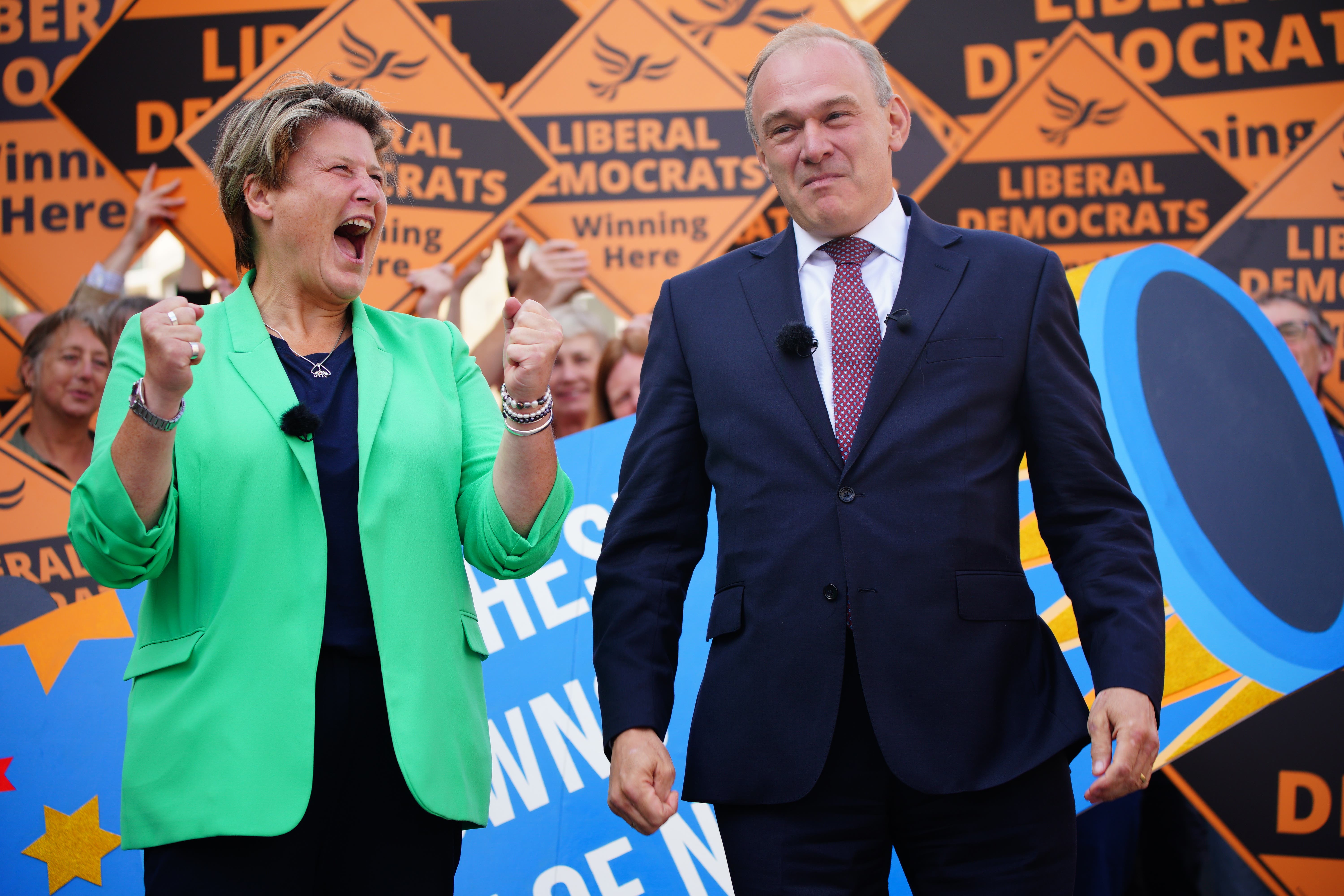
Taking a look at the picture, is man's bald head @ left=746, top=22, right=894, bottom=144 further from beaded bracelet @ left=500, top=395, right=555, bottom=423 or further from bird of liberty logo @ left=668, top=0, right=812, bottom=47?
bird of liberty logo @ left=668, top=0, right=812, bottom=47

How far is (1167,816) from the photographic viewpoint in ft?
10.2

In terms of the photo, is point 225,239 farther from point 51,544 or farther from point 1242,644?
point 1242,644

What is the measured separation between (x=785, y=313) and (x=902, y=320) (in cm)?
17

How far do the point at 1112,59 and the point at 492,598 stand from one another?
2754mm

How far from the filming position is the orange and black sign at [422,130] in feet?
12.2

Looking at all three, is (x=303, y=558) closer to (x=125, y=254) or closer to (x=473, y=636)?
(x=473, y=636)

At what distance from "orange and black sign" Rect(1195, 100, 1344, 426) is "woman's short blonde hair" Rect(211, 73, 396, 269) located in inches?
116

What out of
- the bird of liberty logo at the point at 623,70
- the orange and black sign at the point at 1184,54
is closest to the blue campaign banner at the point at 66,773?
the bird of liberty logo at the point at 623,70

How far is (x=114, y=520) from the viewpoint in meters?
1.27

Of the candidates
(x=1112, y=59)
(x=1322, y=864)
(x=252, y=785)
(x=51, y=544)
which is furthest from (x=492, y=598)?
(x=1112, y=59)

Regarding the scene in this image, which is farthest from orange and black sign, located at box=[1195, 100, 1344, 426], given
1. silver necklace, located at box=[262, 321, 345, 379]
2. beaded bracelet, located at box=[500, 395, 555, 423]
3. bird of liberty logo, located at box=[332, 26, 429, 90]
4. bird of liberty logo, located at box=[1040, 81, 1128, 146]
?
silver necklace, located at box=[262, 321, 345, 379]

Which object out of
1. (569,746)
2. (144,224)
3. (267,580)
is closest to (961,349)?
(267,580)

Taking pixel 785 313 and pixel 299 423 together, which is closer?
pixel 299 423

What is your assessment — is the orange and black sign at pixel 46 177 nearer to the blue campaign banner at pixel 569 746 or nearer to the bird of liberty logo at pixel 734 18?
the bird of liberty logo at pixel 734 18
